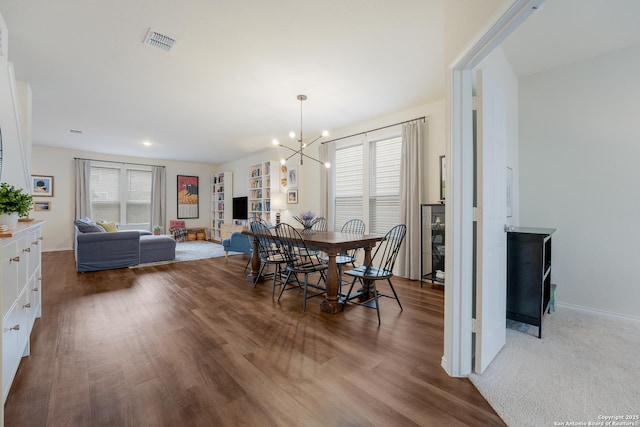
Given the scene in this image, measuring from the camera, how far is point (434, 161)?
4.05m

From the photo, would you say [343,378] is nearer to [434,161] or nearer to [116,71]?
[434,161]

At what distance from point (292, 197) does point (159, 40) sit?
422 centimetres

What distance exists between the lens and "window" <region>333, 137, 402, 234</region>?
4590 mm

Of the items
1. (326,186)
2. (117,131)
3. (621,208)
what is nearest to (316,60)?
(326,186)

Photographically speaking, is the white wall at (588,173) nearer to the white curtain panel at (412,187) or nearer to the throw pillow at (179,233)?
the white curtain panel at (412,187)

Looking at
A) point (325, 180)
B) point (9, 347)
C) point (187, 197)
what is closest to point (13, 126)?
point (9, 347)

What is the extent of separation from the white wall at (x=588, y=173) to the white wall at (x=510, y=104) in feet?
0.45

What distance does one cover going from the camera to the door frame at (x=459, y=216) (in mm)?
1735

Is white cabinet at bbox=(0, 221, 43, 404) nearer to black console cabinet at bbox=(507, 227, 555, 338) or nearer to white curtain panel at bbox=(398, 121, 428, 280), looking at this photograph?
black console cabinet at bbox=(507, 227, 555, 338)

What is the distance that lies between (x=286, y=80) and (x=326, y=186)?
2438 mm

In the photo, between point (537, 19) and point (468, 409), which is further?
point (537, 19)

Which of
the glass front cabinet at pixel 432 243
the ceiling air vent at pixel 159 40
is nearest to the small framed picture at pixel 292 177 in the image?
the glass front cabinet at pixel 432 243

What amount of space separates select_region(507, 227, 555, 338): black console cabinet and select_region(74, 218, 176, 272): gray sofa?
5.69 meters

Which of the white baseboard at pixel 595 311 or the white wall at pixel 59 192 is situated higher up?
the white wall at pixel 59 192
